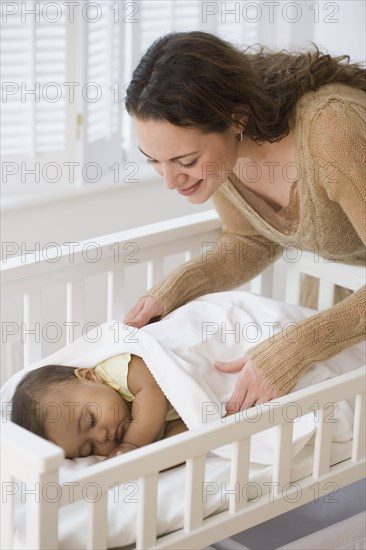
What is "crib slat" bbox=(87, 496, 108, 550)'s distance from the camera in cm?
130

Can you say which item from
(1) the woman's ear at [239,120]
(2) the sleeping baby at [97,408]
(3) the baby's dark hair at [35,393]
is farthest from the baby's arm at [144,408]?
(1) the woman's ear at [239,120]

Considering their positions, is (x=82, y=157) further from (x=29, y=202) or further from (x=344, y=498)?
(x=344, y=498)

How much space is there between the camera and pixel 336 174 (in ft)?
5.31

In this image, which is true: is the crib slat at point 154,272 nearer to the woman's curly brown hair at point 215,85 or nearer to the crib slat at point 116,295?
the crib slat at point 116,295

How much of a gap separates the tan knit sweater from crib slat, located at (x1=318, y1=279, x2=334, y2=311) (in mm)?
238

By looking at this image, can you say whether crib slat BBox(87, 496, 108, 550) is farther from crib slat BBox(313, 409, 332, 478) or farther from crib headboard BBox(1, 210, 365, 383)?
crib headboard BBox(1, 210, 365, 383)

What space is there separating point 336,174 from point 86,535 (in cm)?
68

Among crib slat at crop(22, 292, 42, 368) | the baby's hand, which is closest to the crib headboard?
crib slat at crop(22, 292, 42, 368)

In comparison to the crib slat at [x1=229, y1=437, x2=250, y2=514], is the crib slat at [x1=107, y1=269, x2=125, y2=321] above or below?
above

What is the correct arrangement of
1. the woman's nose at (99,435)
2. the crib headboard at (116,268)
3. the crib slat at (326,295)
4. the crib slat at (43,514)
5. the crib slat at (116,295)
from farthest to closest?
1. the crib slat at (326,295)
2. the crib slat at (116,295)
3. the crib headboard at (116,268)
4. the woman's nose at (99,435)
5. the crib slat at (43,514)

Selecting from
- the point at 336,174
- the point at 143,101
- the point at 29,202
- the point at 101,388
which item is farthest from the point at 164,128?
the point at 29,202

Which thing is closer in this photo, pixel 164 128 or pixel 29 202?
pixel 164 128

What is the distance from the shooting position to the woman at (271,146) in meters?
1.56

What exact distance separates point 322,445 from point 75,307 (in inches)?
21.3
